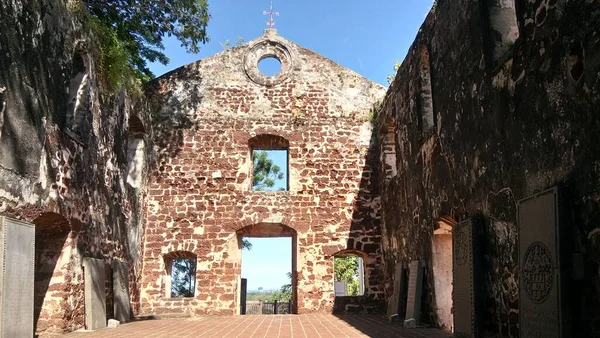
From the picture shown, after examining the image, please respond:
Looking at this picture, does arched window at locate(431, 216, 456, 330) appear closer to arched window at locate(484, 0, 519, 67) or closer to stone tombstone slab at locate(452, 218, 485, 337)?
stone tombstone slab at locate(452, 218, 485, 337)

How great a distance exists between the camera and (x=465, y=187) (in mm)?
7230

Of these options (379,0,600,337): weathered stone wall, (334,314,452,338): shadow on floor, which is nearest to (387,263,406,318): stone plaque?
(379,0,600,337): weathered stone wall

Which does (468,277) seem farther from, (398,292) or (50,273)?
(50,273)

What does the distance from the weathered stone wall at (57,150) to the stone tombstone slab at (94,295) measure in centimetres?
11

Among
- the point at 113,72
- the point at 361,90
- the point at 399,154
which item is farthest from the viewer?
the point at 361,90

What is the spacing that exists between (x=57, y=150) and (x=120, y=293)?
3464 mm

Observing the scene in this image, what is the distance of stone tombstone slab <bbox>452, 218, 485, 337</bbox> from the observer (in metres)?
6.36

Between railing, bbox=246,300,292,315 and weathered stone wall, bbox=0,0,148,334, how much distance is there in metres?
9.18

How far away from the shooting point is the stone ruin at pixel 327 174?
4.75 m

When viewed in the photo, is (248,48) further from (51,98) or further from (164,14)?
(51,98)

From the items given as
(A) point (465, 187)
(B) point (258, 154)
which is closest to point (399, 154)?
(A) point (465, 187)

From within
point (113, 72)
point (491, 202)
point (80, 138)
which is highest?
point (113, 72)

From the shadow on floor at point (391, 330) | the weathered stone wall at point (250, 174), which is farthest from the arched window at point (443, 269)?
the weathered stone wall at point (250, 174)

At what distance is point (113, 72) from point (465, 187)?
21.2ft
